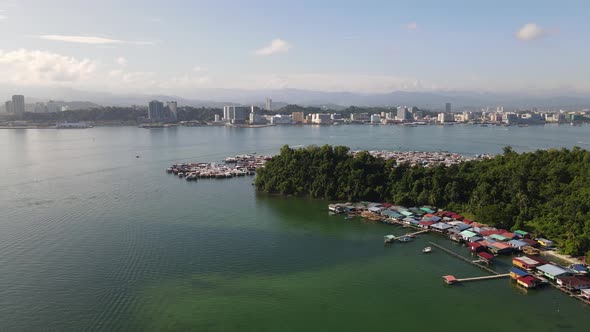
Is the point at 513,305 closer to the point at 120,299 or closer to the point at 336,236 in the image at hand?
the point at 336,236

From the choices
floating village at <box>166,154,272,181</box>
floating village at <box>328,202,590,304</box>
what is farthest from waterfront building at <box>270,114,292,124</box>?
floating village at <box>328,202,590,304</box>

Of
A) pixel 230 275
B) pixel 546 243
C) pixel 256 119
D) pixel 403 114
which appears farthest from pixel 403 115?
pixel 230 275

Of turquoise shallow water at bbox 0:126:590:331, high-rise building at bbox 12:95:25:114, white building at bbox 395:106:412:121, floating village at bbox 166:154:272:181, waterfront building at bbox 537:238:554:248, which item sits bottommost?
turquoise shallow water at bbox 0:126:590:331

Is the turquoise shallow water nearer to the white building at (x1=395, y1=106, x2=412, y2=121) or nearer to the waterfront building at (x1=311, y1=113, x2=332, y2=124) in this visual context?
the waterfront building at (x1=311, y1=113, x2=332, y2=124)

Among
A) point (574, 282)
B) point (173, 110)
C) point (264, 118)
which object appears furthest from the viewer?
point (173, 110)

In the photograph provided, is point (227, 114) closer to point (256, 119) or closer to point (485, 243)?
point (256, 119)

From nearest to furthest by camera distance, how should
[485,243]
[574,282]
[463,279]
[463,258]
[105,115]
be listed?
[574,282], [463,279], [463,258], [485,243], [105,115]

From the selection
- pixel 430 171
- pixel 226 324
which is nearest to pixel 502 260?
pixel 430 171
